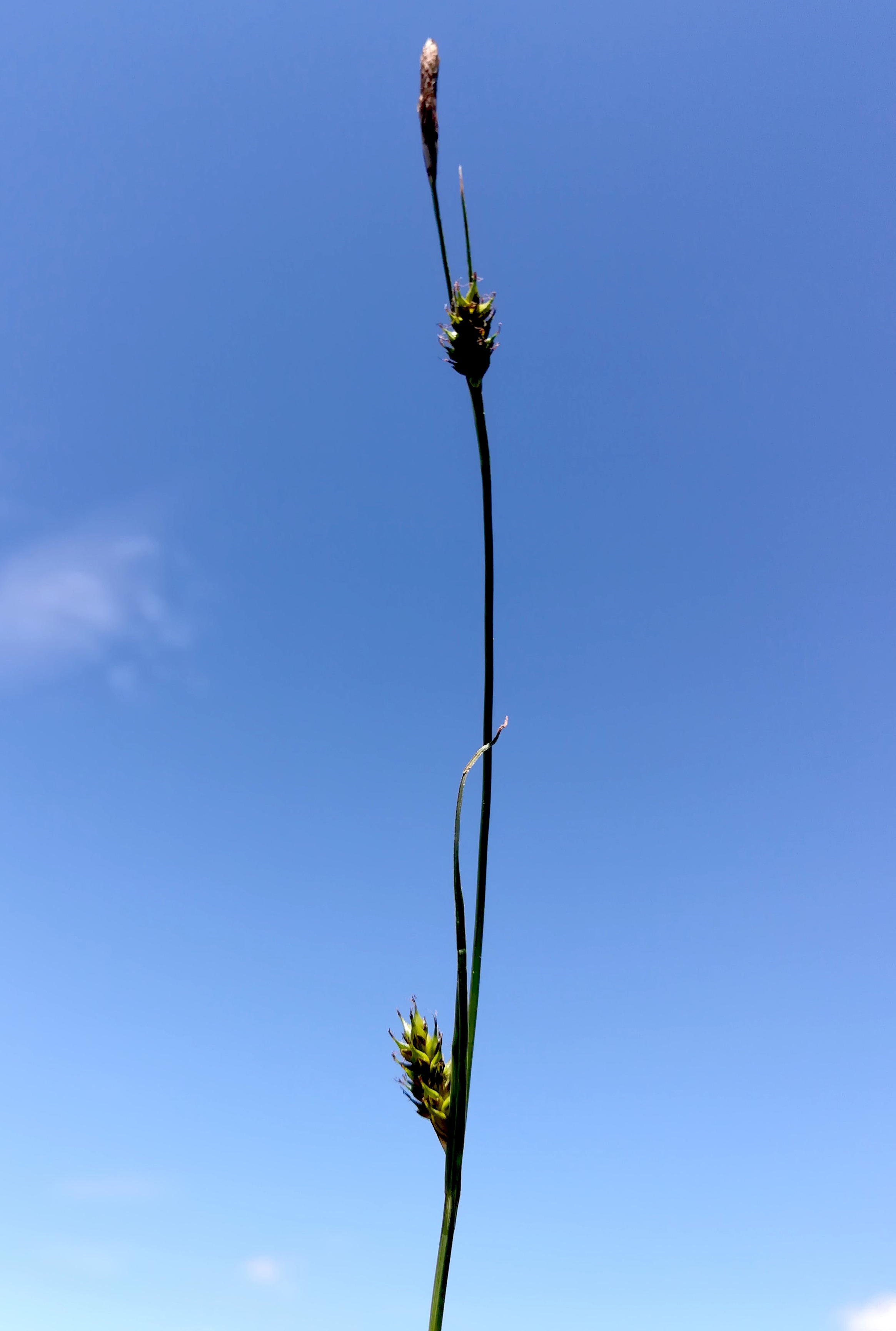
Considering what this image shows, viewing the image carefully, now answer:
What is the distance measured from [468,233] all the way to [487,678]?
1.23m

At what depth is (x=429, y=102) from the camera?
2.43 metres

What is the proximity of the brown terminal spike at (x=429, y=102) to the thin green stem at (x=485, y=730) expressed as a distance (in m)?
0.76

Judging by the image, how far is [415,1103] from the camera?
2.67 metres

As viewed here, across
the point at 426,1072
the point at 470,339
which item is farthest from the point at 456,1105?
the point at 470,339

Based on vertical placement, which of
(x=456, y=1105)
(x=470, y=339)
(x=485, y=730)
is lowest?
(x=456, y=1105)

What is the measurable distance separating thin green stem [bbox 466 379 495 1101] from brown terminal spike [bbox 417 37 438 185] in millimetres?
755

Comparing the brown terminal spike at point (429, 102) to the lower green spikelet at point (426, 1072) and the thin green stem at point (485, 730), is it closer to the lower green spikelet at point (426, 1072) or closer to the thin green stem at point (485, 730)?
the thin green stem at point (485, 730)

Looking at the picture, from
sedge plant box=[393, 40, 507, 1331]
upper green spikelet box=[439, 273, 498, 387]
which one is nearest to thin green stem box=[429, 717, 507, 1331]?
sedge plant box=[393, 40, 507, 1331]

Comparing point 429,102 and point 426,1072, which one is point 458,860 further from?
point 429,102

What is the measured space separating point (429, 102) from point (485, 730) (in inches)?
66.5

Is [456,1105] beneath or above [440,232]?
beneath

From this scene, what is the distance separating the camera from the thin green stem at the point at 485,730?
229 centimetres

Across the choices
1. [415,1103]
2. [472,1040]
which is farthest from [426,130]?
[415,1103]

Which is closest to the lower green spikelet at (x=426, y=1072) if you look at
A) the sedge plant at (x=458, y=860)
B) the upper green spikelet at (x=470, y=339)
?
the sedge plant at (x=458, y=860)
